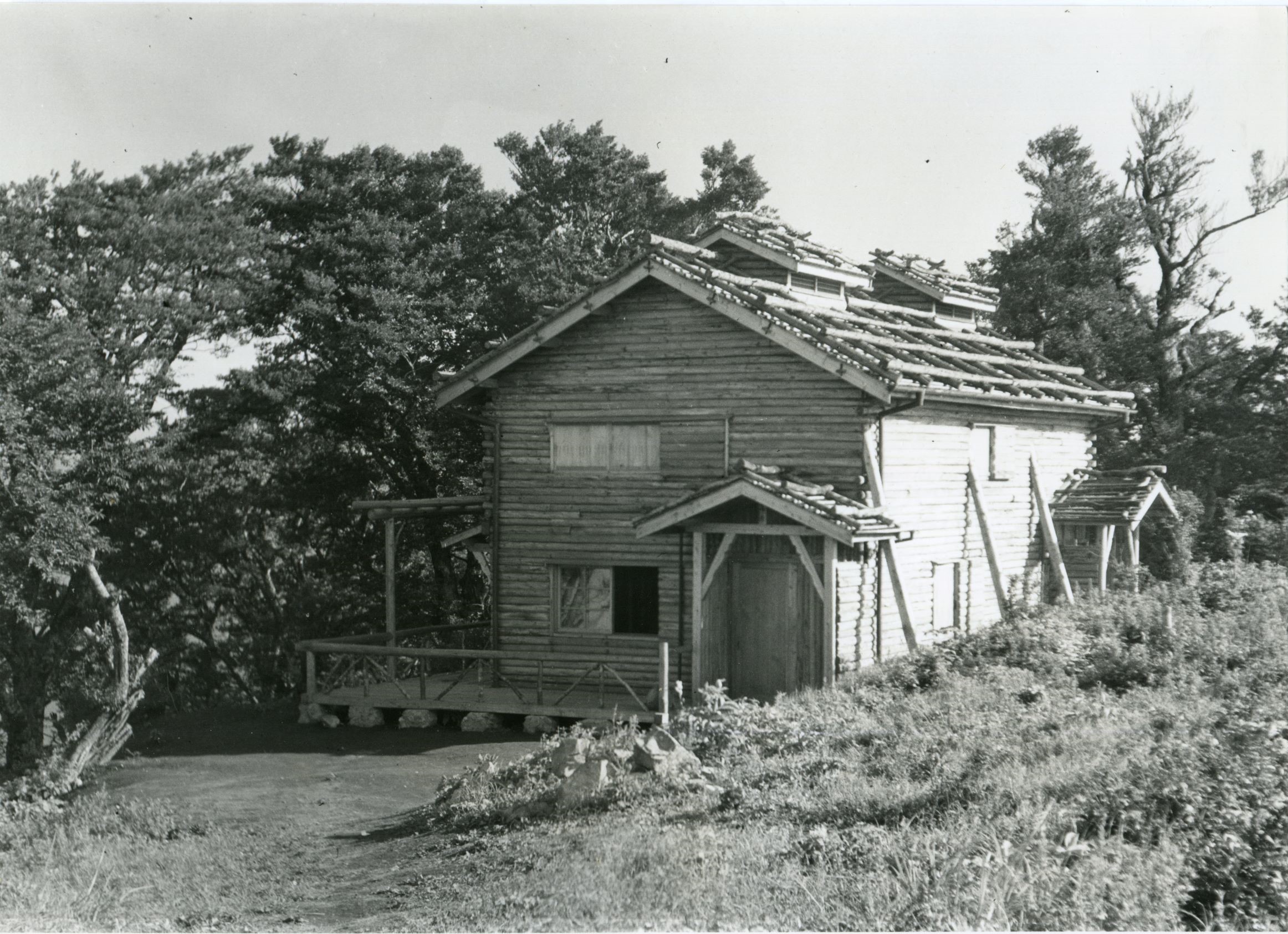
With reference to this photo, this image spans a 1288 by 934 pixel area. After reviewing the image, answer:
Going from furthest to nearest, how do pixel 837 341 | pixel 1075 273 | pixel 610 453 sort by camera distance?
pixel 1075 273
pixel 610 453
pixel 837 341

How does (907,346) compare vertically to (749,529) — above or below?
above

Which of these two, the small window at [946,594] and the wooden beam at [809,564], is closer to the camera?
the wooden beam at [809,564]

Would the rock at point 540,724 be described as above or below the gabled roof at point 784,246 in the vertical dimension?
below

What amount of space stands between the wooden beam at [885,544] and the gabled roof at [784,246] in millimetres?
5041

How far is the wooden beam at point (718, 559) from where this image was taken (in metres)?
22.3

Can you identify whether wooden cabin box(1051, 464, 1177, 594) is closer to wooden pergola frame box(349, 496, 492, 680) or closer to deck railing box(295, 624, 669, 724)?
deck railing box(295, 624, 669, 724)

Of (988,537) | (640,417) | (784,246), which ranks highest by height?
(784,246)

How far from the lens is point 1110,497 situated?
29.3 metres

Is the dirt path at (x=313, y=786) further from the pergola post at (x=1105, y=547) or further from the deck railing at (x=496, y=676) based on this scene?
the pergola post at (x=1105, y=547)

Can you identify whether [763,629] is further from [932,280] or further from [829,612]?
[932,280]

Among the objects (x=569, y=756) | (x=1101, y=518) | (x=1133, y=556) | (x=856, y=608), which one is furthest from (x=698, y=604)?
(x=1133, y=556)

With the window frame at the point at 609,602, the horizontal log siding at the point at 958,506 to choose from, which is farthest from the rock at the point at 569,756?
the horizontal log siding at the point at 958,506

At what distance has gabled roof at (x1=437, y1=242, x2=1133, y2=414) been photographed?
22.6 m

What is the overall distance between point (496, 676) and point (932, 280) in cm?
1437
